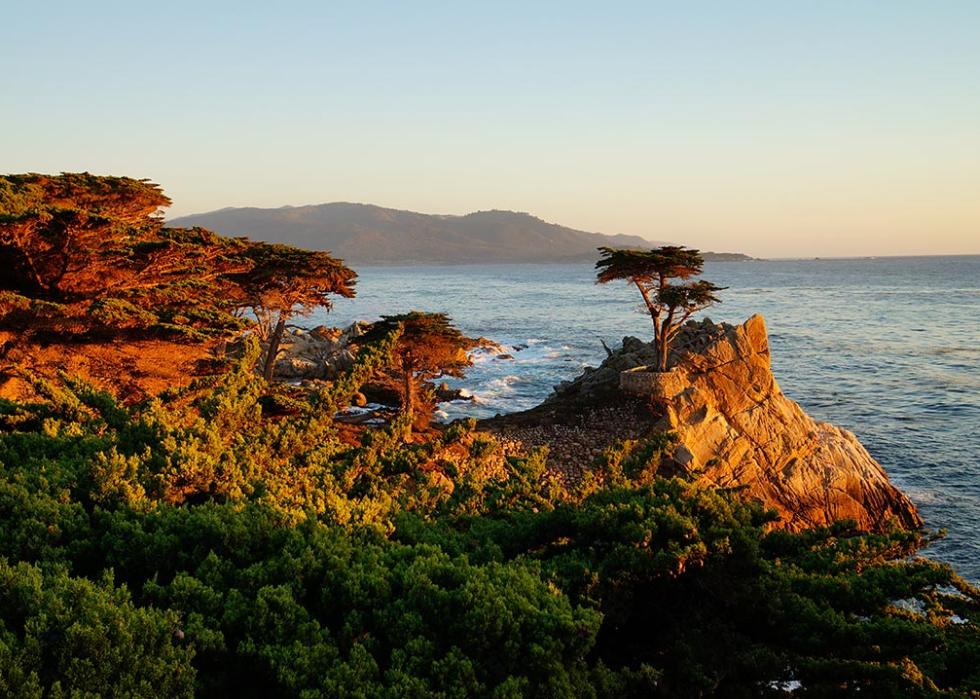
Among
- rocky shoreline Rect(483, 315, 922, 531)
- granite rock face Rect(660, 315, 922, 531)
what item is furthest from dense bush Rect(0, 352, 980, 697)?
granite rock face Rect(660, 315, 922, 531)

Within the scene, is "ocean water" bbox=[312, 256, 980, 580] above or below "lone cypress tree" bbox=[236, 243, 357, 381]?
below

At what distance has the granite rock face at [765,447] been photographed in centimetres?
1755

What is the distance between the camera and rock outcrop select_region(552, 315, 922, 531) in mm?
17562

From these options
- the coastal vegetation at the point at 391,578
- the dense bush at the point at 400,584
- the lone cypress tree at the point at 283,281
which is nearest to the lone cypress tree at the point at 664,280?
the lone cypress tree at the point at 283,281

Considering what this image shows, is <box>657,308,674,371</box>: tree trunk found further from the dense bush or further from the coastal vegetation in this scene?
the dense bush

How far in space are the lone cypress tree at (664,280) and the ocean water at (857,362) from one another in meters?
8.24

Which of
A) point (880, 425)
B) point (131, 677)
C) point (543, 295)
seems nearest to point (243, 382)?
point (131, 677)

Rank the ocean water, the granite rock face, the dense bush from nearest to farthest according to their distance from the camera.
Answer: the dense bush < the granite rock face < the ocean water

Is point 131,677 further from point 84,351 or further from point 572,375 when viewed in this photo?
point 572,375

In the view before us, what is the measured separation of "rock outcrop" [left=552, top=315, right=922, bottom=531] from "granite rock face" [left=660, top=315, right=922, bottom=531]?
3cm

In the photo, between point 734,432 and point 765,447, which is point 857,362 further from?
point 734,432

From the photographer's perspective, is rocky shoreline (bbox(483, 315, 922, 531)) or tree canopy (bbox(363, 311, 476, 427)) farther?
tree canopy (bbox(363, 311, 476, 427))

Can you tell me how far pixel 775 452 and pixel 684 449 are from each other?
10.9 feet

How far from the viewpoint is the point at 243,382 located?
31.1ft
